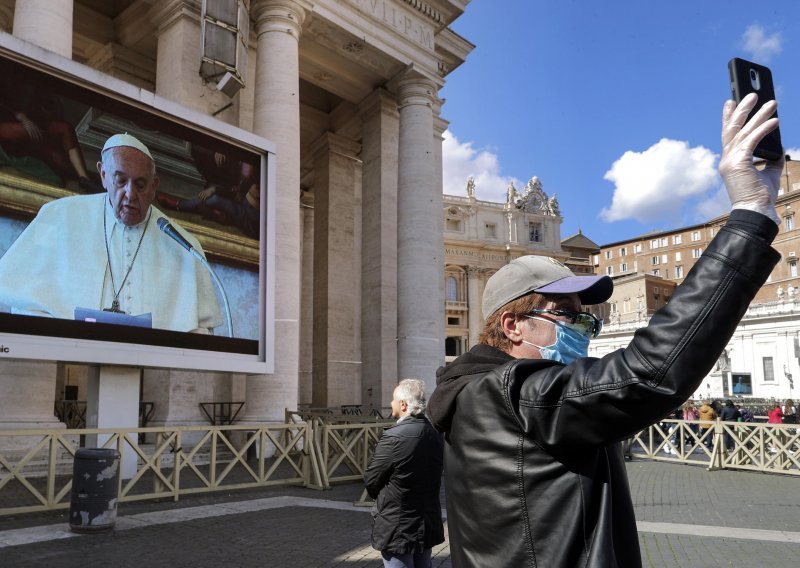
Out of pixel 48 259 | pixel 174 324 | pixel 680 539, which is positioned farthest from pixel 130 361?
pixel 680 539

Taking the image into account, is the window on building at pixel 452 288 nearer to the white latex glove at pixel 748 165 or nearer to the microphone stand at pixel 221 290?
the microphone stand at pixel 221 290

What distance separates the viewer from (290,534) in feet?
25.2

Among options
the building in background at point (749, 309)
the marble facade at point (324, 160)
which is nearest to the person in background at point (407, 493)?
the marble facade at point (324, 160)

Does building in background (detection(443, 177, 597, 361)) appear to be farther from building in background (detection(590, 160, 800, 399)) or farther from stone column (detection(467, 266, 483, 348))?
building in background (detection(590, 160, 800, 399))

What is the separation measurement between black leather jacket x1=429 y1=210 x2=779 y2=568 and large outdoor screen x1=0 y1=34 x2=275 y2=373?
895 cm

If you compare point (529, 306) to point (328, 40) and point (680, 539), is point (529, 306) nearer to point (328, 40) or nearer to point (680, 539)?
point (680, 539)

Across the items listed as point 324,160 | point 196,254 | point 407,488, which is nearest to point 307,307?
point 324,160

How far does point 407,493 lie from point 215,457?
7217 millimetres

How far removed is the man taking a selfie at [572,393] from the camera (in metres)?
1.49

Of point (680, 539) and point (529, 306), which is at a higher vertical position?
point (529, 306)

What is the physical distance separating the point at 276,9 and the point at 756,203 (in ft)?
59.6

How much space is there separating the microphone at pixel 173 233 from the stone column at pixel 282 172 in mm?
4633

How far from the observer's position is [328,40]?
2064 centimetres

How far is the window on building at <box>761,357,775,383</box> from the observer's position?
4656 cm
